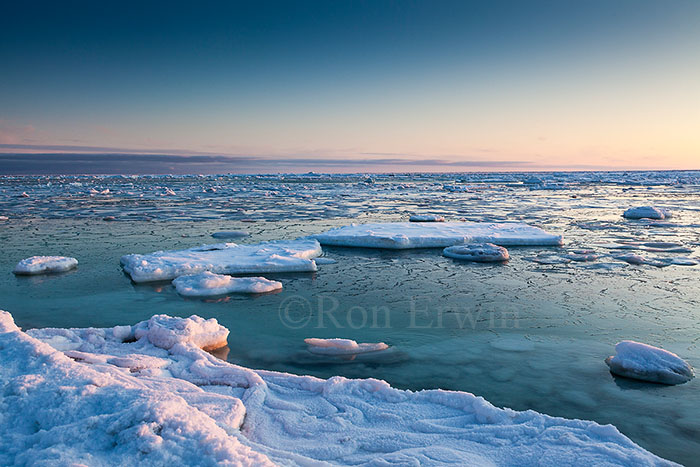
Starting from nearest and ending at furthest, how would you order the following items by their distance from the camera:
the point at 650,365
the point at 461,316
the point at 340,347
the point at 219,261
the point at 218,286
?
the point at 650,365, the point at 340,347, the point at 461,316, the point at 218,286, the point at 219,261

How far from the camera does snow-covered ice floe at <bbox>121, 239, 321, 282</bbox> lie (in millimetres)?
6562

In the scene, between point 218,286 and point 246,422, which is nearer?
point 246,422

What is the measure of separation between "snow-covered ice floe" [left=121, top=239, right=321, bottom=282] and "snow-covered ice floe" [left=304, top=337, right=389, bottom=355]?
3024mm

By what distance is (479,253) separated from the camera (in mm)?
7918

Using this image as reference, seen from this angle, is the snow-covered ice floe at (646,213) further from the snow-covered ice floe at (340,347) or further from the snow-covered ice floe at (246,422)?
the snow-covered ice floe at (246,422)

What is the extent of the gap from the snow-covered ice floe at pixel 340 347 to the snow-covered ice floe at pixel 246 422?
695 millimetres

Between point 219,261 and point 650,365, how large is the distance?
18.4ft

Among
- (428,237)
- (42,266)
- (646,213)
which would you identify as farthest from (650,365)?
(646,213)

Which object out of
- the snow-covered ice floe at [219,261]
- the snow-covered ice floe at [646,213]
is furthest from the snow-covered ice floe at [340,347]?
the snow-covered ice floe at [646,213]

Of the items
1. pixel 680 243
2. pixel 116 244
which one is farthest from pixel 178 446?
pixel 680 243

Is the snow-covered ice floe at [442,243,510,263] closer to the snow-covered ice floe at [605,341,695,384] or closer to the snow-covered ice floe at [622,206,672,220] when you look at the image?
the snow-covered ice floe at [605,341,695,384]

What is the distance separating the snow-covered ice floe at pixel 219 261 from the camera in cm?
656

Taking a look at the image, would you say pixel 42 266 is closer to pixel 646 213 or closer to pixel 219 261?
pixel 219 261

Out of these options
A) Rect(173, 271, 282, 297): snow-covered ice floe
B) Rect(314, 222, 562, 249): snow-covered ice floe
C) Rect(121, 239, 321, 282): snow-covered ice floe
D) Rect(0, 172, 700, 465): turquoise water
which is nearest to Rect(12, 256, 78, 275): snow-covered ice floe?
Rect(0, 172, 700, 465): turquoise water
